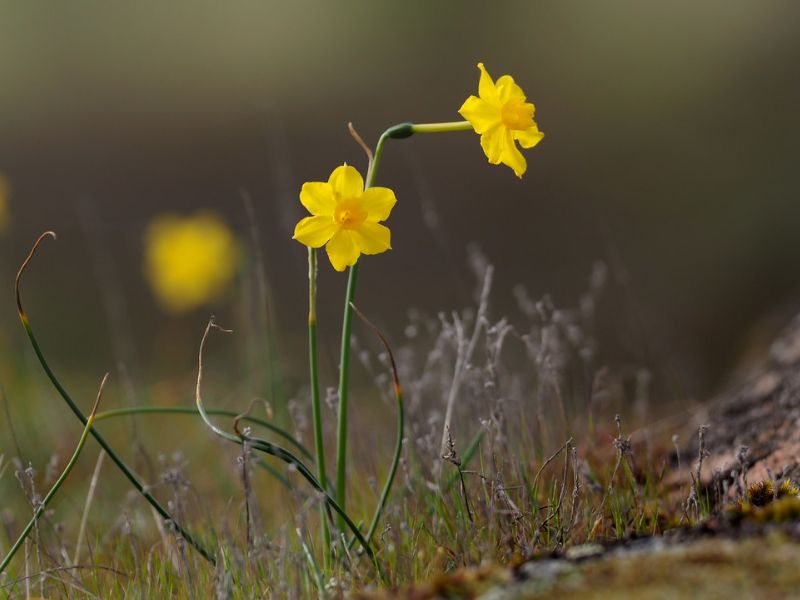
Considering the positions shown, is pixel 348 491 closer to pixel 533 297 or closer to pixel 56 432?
pixel 56 432

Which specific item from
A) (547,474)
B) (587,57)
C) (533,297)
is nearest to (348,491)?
(547,474)

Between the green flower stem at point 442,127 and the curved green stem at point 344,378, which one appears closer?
the green flower stem at point 442,127

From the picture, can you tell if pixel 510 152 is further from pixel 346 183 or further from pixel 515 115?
pixel 346 183

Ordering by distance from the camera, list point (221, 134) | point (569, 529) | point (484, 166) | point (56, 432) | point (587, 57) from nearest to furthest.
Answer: point (569, 529), point (56, 432), point (484, 166), point (221, 134), point (587, 57)

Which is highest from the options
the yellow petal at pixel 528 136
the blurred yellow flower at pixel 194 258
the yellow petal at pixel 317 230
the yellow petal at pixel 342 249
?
the yellow petal at pixel 528 136

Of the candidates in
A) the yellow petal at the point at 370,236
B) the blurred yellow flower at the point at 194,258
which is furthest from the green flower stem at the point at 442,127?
the blurred yellow flower at the point at 194,258

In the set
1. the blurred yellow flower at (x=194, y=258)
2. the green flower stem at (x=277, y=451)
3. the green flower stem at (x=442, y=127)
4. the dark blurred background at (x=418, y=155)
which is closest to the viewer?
the green flower stem at (x=277, y=451)

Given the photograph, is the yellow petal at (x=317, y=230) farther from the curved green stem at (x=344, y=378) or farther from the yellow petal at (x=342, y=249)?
the curved green stem at (x=344, y=378)
